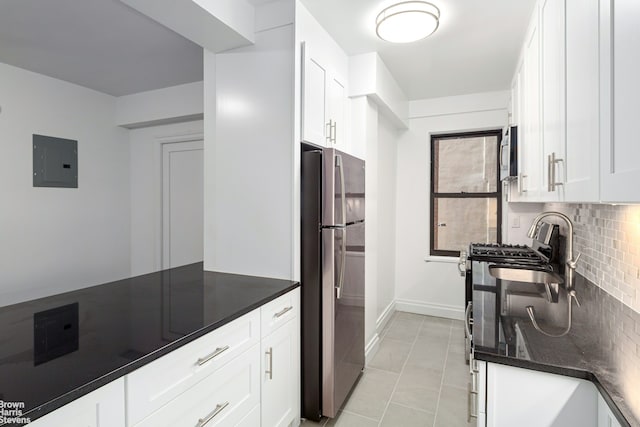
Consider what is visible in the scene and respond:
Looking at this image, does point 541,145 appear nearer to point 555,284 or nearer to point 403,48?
point 555,284

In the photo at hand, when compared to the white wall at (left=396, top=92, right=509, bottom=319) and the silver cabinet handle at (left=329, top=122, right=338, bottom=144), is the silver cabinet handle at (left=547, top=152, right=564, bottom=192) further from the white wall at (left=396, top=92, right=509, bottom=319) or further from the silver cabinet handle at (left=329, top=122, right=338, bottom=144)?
the white wall at (left=396, top=92, right=509, bottom=319)

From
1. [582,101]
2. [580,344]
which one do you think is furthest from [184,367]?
[582,101]

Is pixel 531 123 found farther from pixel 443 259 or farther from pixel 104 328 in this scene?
pixel 104 328

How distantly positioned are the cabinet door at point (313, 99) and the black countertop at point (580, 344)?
1295 millimetres

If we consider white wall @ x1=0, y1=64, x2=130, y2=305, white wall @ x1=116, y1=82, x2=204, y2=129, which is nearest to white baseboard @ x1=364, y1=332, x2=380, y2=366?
white wall @ x1=116, y1=82, x2=204, y2=129

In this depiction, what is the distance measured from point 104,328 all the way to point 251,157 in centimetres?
118

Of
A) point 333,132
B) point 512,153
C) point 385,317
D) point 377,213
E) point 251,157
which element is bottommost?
point 385,317

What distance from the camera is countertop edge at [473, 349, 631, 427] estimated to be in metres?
0.77

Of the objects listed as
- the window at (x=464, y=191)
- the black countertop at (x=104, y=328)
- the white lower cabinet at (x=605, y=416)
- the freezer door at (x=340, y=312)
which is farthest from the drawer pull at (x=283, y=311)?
the window at (x=464, y=191)

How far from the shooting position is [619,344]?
1.04 m

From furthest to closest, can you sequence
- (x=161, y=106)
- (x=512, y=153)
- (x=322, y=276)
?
(x=161, y=106) < (x=512, y=153) < (x=322, y=276)

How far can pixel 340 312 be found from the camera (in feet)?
6.58

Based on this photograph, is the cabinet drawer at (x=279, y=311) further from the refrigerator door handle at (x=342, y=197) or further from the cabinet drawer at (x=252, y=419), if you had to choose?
the refrigerator door handle at (x=342, y=197)

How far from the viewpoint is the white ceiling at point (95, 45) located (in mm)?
2012
